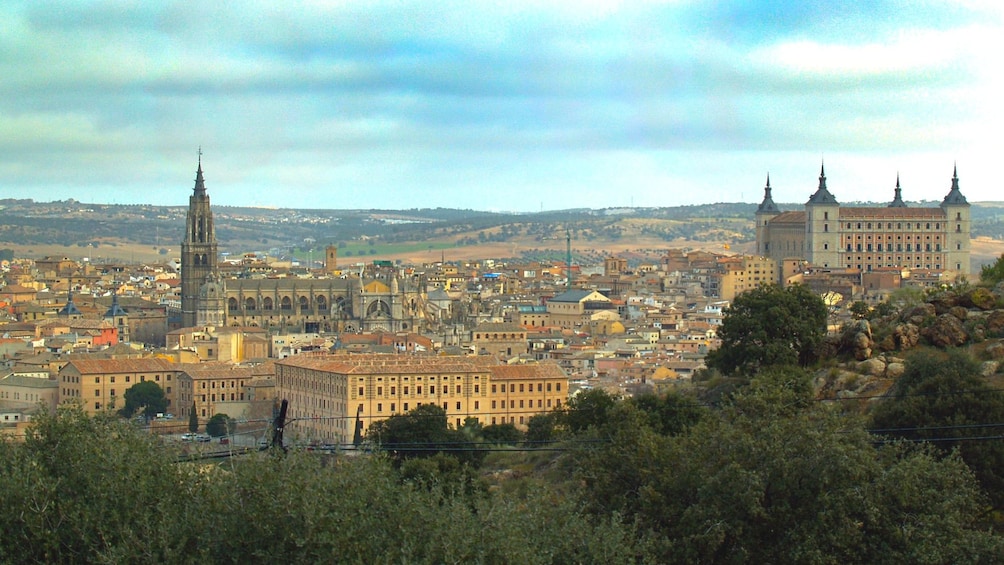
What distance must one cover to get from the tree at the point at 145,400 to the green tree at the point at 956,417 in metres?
45.3

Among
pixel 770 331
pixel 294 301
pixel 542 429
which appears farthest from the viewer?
pixel 294 301

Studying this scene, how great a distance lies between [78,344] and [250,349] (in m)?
8.56

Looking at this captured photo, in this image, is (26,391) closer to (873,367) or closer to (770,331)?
(770,331)

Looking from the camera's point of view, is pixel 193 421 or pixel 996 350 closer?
pixel 996 350

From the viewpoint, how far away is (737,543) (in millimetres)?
20641

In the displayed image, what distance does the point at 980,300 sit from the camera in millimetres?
32781

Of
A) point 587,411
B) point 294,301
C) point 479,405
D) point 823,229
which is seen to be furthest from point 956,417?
point 823,229

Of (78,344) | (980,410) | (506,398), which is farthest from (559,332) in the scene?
(980,410)

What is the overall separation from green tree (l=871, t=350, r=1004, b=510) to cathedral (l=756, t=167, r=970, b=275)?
Result: 97.5 metres

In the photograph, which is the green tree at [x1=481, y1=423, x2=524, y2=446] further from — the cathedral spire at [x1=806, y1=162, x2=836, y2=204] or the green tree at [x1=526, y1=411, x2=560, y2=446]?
the cathedral spire at [x1=806, y1=162, x2=836, y2=204]

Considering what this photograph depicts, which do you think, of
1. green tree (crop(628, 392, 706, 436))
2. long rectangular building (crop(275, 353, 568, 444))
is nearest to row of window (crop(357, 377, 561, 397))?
long rectangular building (crop(275, 353, 568, 444))

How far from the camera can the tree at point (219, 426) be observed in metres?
58.8

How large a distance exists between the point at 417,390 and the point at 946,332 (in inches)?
1245

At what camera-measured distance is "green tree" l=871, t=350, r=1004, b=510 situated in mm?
23297
